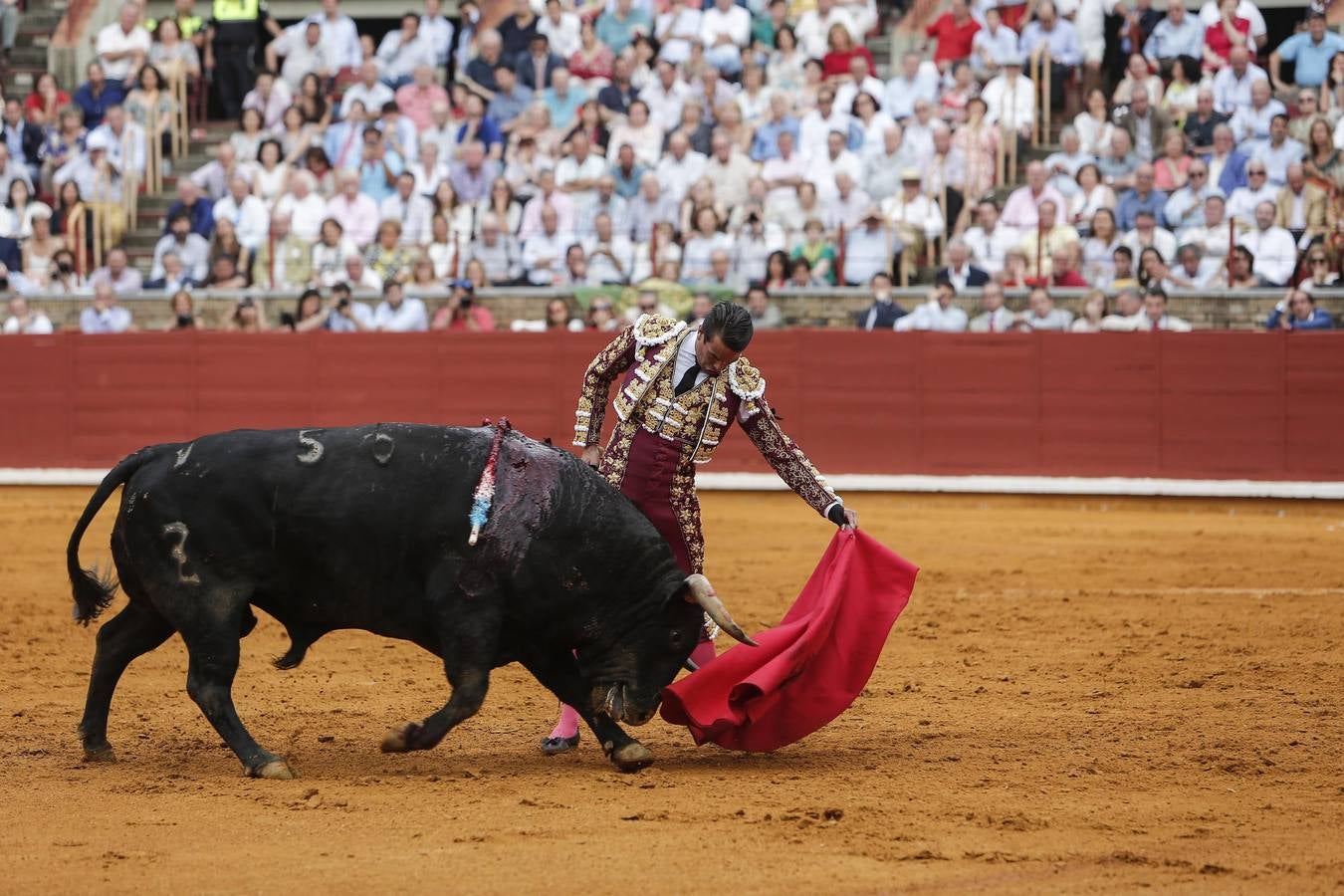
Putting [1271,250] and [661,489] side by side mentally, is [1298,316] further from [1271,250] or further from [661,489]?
[661,489]

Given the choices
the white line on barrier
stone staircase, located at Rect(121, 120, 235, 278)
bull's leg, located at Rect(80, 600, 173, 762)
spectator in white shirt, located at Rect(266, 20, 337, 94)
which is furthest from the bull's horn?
spectator in white shirt, located at Rect(266, 20, 337, 94)

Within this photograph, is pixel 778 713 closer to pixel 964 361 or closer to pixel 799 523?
pixel 799 523

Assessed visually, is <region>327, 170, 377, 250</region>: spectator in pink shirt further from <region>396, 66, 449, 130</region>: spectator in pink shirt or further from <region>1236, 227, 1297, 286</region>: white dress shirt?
<region>1236, 227, 1297, 286</region>: white dress shirt

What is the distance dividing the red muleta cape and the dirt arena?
123 mm

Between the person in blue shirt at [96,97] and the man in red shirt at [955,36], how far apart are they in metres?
7.04

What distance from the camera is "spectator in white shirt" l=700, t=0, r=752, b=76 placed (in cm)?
1491

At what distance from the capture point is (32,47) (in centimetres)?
1772

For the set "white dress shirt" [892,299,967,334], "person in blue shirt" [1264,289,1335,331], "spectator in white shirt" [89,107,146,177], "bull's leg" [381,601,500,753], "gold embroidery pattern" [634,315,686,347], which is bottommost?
"bull's leg" [381,601,500,753]

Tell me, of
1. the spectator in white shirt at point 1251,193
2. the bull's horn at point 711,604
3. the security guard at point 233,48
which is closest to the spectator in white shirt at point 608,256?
the spectator in white shirt at point 1251,193

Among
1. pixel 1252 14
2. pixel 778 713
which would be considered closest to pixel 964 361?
pixel 1252 14

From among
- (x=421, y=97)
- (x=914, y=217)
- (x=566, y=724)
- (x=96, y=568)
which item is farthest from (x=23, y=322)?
(x=566, y=724)

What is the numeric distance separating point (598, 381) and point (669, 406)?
23 centimetres

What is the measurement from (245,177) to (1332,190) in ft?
27.0

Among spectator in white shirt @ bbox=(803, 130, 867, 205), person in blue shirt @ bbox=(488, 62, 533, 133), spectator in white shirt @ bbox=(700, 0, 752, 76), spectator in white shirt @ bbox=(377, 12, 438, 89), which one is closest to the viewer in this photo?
spectator in white shirt @ bbox=(803, 130, 867, 205)
